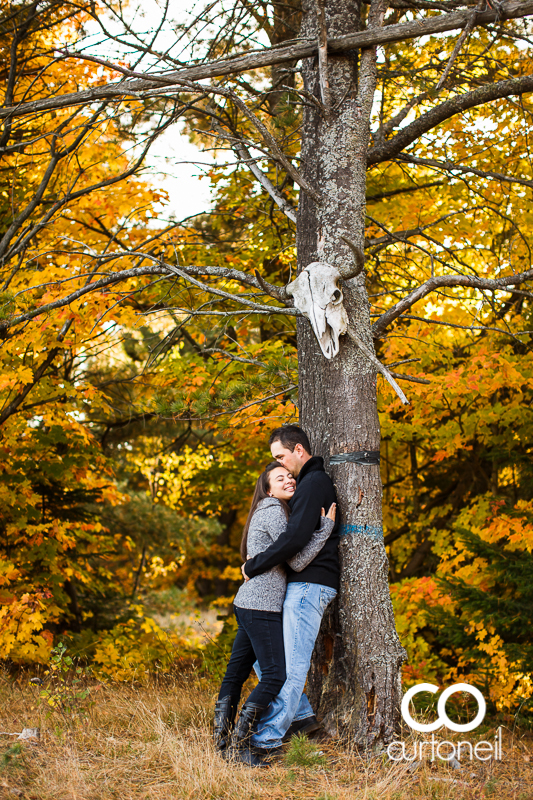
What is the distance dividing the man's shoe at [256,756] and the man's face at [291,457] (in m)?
1.44

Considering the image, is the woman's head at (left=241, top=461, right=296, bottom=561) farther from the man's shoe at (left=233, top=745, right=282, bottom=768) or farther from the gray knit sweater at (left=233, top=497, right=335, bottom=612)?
the man's shoe at (left=233, top=745, right=282, bottom=768)

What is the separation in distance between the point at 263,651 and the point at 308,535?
25.3 inches

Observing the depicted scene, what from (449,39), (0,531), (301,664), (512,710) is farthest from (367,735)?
(449,39)

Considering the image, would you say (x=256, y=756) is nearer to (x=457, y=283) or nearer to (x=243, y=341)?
(x=457, y=283)

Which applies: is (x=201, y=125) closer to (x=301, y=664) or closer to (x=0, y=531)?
(x=0, y=531)

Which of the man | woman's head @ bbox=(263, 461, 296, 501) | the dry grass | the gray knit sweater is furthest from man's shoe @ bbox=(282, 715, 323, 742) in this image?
woman's head @ bbox=(263, 461, 296, 501)

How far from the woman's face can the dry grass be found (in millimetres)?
1330

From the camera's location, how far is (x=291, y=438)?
3732 mm

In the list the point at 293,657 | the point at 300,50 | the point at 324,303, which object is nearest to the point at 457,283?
the point at 324,303

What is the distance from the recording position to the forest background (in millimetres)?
4965

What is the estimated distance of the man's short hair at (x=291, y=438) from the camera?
3.72 metres

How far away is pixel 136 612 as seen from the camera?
977 cm

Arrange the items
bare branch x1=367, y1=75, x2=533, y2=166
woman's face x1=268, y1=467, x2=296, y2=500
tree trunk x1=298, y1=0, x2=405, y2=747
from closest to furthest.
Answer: tree trunk x1=298, y1=0, x2=405, y2=747, woman's face x1=268, y1=467, x2=296, y2=500, bare branch x1=367, y1=75, x2=533, y2=166

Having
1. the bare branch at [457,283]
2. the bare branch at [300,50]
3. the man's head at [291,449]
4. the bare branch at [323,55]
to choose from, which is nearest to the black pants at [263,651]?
the man's head at [291,449]
